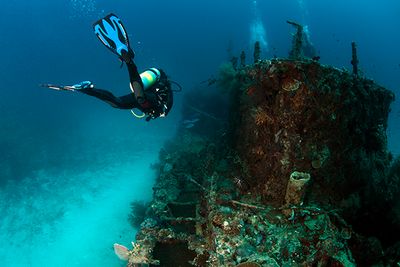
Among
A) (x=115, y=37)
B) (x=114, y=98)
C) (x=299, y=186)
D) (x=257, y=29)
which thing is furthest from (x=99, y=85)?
(x=299, y=186)

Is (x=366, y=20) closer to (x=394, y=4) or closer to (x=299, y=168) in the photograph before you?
(x=394, y=4)

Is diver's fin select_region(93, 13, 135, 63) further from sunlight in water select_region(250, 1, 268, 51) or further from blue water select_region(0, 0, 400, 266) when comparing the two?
sunlight in water select_region(250, 1, 268, 51)

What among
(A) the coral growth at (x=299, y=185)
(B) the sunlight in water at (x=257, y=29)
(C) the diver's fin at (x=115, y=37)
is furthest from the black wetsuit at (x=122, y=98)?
(B) the sunlight in water at (x=257, y=29)

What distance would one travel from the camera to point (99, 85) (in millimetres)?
55406

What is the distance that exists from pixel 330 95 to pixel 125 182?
14.6 meters

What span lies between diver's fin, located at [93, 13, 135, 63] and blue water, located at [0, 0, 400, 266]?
4.70ft

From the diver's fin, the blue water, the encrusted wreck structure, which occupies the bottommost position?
the encrusted wreck structure

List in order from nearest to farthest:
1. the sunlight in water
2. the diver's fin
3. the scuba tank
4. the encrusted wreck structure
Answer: the encrusted wreck structure
the diver's fin
the scuba tank
the sunlight in water

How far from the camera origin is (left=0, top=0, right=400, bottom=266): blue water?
1453 cm

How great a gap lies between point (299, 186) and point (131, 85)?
125 inches

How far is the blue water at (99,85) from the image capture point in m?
14.5

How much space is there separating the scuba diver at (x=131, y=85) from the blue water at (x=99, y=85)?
110 centimetres

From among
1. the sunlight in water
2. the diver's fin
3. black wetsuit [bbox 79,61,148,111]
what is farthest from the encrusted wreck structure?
the sunlight in water

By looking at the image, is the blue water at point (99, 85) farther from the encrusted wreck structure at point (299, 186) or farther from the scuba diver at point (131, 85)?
the encrusted wreck structure at point (299, 186)
